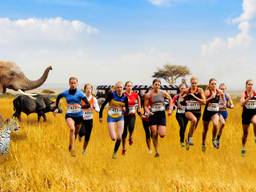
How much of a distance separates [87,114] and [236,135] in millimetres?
6475

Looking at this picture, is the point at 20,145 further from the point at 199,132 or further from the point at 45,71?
the point at 199,132

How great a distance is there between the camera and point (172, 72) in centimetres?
5388

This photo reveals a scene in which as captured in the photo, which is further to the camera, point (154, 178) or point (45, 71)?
point (45, 71)

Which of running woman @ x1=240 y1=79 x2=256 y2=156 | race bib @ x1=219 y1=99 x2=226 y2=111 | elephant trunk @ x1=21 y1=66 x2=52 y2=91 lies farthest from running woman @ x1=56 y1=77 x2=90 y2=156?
running woman @ x1=240 y1=79 x2=256 y2=156

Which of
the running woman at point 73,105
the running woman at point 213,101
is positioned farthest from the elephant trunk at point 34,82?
the running woman at point 213,101

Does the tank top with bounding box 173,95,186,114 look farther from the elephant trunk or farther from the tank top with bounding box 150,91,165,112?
the elephant trunk

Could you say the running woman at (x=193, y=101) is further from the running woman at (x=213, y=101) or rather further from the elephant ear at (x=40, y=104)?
the elephant ear at (x=40, y=104)

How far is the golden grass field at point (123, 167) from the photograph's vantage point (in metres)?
8.24

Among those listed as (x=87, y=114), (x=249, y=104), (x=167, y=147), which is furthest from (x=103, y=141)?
(x=249, y=104)

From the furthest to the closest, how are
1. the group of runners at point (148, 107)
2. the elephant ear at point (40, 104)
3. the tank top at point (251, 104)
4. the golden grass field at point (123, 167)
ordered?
the elephant ear at point (40, 104) → the tank top at point (251, 104) → the group of runners at point (148, 107) → the golden grass field at point (123, 167)

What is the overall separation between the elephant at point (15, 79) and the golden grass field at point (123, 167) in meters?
1.61

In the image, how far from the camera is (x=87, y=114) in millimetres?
10930

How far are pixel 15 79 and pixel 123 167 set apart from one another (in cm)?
519

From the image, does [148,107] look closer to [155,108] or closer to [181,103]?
[155,108]
